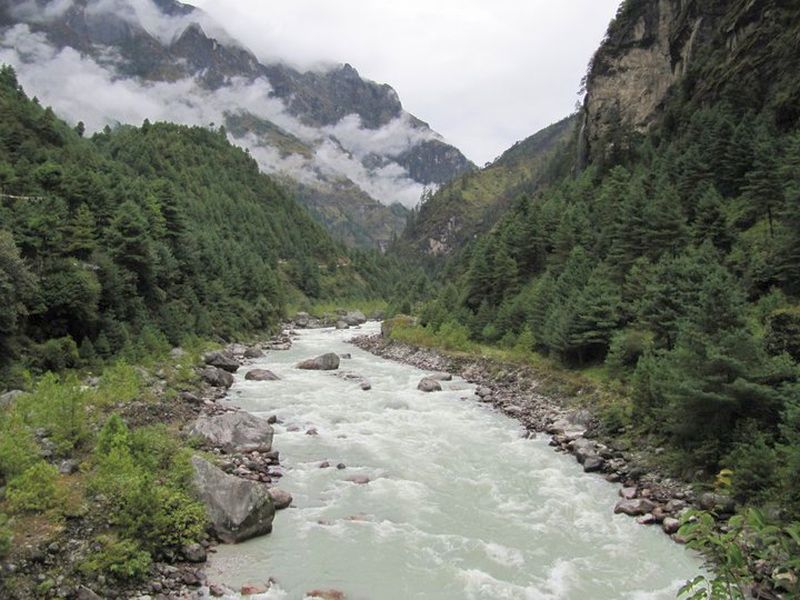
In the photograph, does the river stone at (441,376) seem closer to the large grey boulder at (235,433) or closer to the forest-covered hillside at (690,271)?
the forest-covered hillside at (690,271)

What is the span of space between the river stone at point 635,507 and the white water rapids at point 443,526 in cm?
35

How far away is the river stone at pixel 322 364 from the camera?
50344mm

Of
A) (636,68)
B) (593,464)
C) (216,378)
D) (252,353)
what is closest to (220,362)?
(216,378)

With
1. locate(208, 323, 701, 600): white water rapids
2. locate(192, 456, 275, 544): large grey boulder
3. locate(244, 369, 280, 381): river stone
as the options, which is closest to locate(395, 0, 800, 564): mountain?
locate(208, 323, 701, 600): white water rapids

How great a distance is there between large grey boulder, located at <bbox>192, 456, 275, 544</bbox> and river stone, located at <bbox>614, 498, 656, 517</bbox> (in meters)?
12.1

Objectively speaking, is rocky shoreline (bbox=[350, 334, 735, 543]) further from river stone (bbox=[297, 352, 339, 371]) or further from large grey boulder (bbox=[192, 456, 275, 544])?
large grey boulder (bbox=[192, 456, 275, 544])

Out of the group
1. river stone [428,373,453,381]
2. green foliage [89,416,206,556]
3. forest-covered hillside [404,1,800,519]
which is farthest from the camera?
river stone [428,373,453,381]

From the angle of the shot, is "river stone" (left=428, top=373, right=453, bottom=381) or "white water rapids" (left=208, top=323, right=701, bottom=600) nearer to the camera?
"white water rapids" (left=208, top=323, right=701, bottom=600)

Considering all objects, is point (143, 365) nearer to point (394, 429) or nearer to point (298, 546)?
point (394, 429)

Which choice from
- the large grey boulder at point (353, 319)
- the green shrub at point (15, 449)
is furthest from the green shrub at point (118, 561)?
the large grey boulder at point (353, 319)

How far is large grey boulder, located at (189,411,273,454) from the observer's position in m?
24.1

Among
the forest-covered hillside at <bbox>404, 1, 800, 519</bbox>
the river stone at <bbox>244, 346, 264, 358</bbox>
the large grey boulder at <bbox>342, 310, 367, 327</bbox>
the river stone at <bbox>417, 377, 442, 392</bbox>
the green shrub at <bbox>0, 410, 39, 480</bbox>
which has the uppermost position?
the forest-covered hillside at <bbox>404, 1, 800, 519</bbox>

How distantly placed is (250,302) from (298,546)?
69290 millimetres

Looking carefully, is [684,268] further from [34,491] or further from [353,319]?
[353,319]
